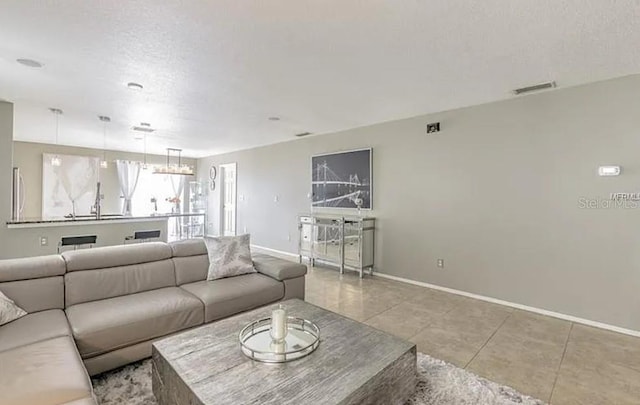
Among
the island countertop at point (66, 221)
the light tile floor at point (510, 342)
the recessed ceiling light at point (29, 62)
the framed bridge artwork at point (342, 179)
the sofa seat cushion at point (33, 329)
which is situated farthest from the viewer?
the framed bridge artwork at point (342, 179)

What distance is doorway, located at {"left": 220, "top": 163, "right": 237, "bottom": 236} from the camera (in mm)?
8555

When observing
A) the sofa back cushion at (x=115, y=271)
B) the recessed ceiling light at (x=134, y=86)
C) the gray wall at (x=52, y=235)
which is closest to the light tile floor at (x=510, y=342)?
the sofa back cushion at (x=115, y=271)

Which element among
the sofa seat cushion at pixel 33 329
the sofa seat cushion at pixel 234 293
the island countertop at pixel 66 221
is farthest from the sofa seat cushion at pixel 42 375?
the island countertop at pixel 66 221

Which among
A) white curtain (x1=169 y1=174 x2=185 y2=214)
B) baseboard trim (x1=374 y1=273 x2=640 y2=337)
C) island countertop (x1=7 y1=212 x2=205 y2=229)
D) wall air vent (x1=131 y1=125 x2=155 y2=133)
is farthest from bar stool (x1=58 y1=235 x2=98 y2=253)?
white curtain (x1=169 y1=174 x2=185 y2=214)

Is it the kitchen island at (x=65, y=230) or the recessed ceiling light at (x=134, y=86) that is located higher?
the recessed ceiling light at (x=134, y=86)

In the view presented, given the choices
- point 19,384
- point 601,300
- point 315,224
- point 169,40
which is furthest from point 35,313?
point 601,300

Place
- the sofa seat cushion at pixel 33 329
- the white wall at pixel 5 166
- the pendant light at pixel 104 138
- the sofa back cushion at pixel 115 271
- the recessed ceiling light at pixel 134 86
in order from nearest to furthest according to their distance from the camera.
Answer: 1. the sofa seat cushion at pixel 33 329
2. the sofa back cushion at pixel 115 271
3. the recessed ceiling light at pixel 134 86
4. the white wall at pixel 5 166
5. the pendant light at pixel 104 138

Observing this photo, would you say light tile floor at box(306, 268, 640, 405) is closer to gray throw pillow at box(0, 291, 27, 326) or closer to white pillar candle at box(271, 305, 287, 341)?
white pillar candle at box(271, 305, 287, 341)

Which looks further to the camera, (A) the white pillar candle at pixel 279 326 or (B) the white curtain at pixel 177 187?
(B) the white curtain at pixel 177 187

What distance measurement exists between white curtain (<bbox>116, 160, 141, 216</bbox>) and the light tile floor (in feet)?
23.0

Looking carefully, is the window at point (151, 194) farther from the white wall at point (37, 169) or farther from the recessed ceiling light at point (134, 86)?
the recessed ceiling light at point (134, 86)

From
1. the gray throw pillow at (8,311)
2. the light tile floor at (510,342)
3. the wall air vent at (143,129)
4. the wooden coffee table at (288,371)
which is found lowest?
the light tile floor at (510,342)

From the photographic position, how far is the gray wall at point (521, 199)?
123 inches

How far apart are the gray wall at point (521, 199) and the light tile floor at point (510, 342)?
35 cm
